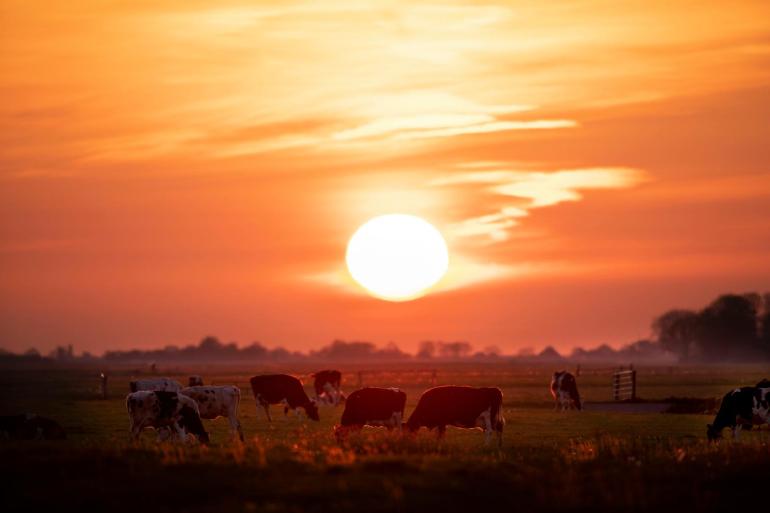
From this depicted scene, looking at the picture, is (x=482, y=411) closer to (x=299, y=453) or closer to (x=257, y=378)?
A: (x=299, y=453)

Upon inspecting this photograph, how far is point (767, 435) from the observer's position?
45.0m

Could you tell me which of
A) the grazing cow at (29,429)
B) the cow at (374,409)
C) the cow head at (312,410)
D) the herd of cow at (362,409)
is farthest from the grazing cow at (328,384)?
the grazing cow at (29,429)

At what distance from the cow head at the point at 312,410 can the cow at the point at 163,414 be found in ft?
58.5

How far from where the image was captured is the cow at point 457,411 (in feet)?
132

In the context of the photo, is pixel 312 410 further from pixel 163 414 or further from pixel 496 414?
pixel 163 414

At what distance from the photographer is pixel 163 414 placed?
37.0 m

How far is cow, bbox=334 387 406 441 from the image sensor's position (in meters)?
41.0

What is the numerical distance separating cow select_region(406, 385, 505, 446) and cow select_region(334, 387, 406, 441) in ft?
2.71

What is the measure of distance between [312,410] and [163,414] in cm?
1881

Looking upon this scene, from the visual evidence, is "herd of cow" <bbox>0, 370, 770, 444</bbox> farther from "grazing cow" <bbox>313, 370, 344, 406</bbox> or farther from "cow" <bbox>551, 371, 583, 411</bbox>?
"grazing cow" <bbox>313, 370, 344, 406</bbox>

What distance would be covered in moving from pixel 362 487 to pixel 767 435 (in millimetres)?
25325

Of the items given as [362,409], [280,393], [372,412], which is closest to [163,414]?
[362,409]

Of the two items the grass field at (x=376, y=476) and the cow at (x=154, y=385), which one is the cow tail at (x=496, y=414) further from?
the cow at (x=154, y=385)

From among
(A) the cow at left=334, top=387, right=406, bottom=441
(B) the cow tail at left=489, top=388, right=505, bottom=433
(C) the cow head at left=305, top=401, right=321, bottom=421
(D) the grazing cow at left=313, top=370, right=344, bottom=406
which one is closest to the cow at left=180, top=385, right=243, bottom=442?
(A) the cow at left=334, top=387, right=406, bottom=441
